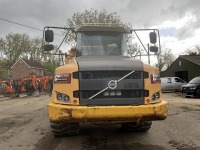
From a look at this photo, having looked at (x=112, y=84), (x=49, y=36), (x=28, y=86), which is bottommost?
(x=28, y=86)

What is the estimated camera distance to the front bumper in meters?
6.57

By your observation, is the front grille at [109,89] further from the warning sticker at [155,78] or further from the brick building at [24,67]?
the brick building at [24,67]

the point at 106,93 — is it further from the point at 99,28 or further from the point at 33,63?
the point at 33,63

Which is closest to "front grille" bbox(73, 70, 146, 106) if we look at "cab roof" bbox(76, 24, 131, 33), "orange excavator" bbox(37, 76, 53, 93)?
"cab roof" bbox(76, 24, 131, 33)

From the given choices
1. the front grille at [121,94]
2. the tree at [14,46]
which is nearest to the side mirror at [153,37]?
the front grille at [121,94]

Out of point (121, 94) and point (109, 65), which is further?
point (109, 65)

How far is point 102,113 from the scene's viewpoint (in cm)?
657

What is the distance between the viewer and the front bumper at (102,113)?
657cm

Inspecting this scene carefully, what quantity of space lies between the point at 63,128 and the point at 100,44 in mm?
2196

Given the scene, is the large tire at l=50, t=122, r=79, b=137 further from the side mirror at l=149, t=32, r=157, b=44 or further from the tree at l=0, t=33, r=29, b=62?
the tree at l=0, t=33, r=29, b=62

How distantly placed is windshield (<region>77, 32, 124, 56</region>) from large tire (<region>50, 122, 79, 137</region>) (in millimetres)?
1724

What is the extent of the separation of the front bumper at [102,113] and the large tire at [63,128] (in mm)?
1062

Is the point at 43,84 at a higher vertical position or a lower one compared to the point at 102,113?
higher

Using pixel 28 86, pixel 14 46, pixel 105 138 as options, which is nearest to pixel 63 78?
pixel 105 138
